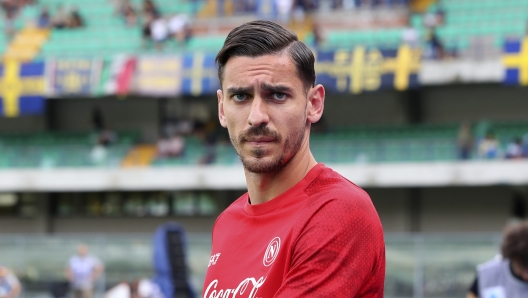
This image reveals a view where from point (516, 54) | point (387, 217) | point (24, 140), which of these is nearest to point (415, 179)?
point (387, 217)

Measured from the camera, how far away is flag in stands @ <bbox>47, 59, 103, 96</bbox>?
23.9 m

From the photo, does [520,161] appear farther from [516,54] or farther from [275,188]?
[275,188]

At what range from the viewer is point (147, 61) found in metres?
23.7

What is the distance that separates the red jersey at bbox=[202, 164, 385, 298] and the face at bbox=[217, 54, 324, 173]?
0.43 feet

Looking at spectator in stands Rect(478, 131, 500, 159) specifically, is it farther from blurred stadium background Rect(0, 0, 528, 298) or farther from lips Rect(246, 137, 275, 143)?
lips Rect(246, 137, 275, 143)

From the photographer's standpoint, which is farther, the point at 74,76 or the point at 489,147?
the point at 74,76

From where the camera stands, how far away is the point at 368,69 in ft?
72.7

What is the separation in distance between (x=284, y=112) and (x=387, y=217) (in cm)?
2289

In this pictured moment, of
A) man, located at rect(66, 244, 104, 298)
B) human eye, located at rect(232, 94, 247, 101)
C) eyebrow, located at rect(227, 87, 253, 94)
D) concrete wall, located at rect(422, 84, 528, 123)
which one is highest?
eyebrow, located at rect(227, 87, 253, 94)

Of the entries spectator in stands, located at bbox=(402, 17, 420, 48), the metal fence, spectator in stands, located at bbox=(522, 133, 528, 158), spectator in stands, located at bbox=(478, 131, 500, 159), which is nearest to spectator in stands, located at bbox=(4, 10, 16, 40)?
the metal fence

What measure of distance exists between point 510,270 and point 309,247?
3046 millimetres

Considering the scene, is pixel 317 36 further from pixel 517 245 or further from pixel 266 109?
pixel 266 109

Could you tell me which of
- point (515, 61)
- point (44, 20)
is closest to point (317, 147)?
point (515, 61)

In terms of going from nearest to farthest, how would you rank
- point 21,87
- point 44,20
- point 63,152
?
point 21,87 < point 63,152 < point 44,20
